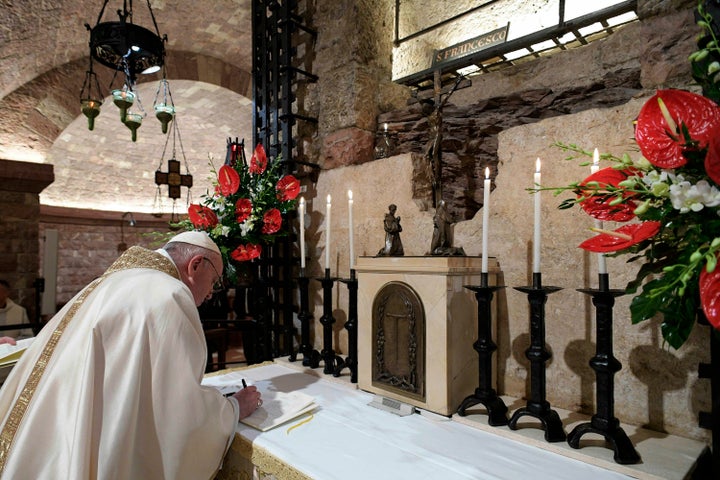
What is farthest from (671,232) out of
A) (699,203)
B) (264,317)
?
(264,317)

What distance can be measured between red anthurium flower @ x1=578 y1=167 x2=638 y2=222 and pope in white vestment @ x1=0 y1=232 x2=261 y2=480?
1.43m

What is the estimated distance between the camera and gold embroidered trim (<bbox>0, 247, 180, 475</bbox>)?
133 cm

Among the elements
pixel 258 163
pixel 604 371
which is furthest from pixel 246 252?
pixel 604 371

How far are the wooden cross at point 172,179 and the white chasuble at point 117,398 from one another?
225 inches

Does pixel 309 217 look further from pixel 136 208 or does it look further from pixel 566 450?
pixel 136 208

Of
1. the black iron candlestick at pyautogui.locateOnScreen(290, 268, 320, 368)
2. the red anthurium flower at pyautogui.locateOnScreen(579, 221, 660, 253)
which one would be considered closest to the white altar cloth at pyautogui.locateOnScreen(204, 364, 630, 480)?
the black iron candlestick at pyautogui.locateOnScreen(290, 268, 320, 368)

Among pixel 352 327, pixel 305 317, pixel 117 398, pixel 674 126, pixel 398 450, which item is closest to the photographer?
pixel 674 126

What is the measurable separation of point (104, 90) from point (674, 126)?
654cm

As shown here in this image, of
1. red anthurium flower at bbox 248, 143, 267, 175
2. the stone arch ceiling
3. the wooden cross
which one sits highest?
the stone arch ceiling

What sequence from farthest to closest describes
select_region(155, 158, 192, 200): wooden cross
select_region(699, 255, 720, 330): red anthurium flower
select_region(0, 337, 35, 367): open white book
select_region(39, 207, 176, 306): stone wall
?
1. select_region(39, 207, 176, 306): stone wall
2. select_region(155, 158, 192, 200): wooden cross
3. select_region(0, 337, 35, 367): open white book
4. select_region(699, 255, 720, 330): red anthurium flower

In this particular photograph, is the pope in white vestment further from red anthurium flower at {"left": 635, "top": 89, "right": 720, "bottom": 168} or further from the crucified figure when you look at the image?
red anthurium flower at {"left": 635, "top": 89, "right": 720, "bottom": 168}

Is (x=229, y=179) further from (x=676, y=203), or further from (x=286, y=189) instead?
(x=676, y=203)

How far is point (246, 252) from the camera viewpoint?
2.61m

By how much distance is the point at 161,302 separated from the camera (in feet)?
4.83
